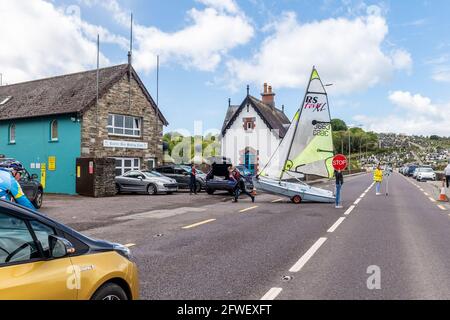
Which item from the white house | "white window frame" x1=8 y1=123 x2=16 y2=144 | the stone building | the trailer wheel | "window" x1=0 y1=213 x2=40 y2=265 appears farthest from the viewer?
the white house

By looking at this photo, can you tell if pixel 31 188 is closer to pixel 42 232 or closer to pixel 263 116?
pixel 42 232

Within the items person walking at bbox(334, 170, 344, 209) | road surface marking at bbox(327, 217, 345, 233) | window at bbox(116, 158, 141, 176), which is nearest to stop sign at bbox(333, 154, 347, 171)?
person walking at bbox(334, 170, 344, 209)

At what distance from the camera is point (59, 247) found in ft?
11.2

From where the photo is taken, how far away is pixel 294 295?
5.32 m

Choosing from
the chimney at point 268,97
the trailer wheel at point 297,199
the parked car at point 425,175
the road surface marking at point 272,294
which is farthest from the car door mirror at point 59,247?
the chimney at point 268,97

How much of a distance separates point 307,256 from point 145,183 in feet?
56.0

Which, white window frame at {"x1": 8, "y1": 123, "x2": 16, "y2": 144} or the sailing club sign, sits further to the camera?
white window frame at {"x1": 8, "y1": 123, "x2": 16, "y2": 144}

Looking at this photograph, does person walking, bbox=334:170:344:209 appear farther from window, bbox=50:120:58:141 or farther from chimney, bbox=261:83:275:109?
Answer: chimney, bbox=261:83:275:109

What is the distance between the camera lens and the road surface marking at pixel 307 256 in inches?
267

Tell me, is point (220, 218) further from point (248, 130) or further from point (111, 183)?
point (248, 130)

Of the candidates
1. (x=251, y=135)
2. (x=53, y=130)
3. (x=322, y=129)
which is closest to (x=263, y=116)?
(x=251, y=135)

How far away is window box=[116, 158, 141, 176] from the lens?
1088 inches

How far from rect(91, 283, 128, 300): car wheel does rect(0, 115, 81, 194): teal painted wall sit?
22.2 m
